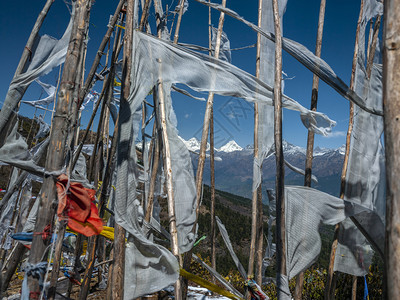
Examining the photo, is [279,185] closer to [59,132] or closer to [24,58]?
[59,132]

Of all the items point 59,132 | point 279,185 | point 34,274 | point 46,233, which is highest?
point 59,132

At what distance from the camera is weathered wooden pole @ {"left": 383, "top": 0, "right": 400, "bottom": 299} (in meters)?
1.35

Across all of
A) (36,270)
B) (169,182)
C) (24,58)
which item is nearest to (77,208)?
(36,270)

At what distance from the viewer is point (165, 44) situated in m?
3.23

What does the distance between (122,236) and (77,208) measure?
30.0 inches

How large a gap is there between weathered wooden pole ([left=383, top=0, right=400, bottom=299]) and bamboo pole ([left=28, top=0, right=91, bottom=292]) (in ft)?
7.34

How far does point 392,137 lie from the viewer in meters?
1.42

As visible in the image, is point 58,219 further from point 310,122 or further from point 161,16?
point 161,16

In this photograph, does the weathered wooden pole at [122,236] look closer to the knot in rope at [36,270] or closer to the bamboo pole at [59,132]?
the bamboo pole at [59,132]

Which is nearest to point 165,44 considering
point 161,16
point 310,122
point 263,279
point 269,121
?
point 161,16

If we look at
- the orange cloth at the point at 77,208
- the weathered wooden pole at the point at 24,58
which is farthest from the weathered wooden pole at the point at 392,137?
the weathered wooden pole at the point at 24,58

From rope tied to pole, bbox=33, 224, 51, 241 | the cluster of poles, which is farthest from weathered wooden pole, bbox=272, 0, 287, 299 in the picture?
rope tied to pole, bbox=33, 224, 51, 241

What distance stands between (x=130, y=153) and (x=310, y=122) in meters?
1.99

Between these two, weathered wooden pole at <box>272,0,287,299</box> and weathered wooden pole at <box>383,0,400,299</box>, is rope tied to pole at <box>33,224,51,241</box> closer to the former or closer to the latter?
weathered wooden pole at <box>272,0,287,299</box>
